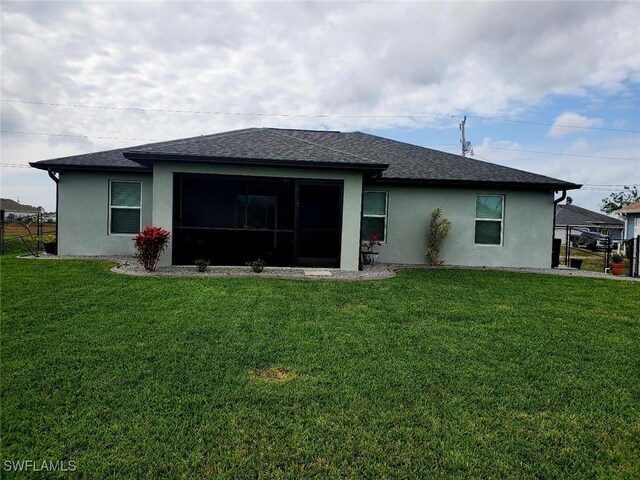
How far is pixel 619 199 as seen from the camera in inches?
1940

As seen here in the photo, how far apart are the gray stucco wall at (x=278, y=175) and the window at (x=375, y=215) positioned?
2139mm

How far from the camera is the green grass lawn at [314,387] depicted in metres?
2.55

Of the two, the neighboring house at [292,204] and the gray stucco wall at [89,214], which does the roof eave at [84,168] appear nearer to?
the neighboring house at [292,204]

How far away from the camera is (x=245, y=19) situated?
10562 millimetres

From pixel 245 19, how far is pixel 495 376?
10.9m

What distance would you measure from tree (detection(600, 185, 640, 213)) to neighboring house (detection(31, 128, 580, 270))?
46.8 metres

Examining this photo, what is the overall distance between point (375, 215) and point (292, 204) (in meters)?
3.14

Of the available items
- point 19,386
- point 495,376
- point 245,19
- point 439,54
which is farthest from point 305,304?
point 439,54

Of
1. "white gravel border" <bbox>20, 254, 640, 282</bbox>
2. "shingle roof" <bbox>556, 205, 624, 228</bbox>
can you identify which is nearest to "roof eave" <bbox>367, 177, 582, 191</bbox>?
"white gravel border" <bbox>20, 254, 640, 282</bbox>

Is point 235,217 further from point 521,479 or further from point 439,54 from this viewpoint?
point 521,479

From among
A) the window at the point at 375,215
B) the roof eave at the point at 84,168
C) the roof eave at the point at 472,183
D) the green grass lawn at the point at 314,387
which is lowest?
the green grass lawn at the point at 314,387

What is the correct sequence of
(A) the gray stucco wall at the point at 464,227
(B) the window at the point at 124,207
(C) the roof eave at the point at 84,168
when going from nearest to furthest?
(C) the roof eave at the point at 84,168 → (B) the window at the point at 124,207 → (A) the gray stucco wall at the point at 464,227

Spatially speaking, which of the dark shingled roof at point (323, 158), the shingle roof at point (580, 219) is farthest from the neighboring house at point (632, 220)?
the shingle roof at point (580, 219)

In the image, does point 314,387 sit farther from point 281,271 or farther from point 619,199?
point 619,199
